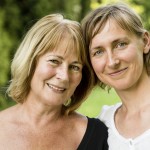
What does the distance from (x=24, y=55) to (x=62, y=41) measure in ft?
1.09

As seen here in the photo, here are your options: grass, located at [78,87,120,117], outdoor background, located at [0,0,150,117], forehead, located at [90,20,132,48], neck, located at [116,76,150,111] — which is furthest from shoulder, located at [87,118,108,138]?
outdoor background, located at [0,0,150,117]

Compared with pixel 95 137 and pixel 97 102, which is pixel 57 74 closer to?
pixel 95 137

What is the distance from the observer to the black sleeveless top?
3037 millimetres

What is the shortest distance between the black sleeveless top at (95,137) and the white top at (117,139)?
0.16ft

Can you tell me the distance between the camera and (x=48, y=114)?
3.20m

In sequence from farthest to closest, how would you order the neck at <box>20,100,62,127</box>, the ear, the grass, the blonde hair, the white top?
the grass
the neck at <box>20,100,62,127</box>
the ear
the blonde hair
the white top

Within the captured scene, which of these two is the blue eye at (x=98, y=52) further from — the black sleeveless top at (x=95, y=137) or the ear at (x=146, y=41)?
the black sleeveless top at (x=95, y=137)

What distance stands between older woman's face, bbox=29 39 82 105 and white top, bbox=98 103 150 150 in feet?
1.26

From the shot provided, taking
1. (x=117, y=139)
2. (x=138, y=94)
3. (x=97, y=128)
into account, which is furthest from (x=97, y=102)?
(x=117, y=139)

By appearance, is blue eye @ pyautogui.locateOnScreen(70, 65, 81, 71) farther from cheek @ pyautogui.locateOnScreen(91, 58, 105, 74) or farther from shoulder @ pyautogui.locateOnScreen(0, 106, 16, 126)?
shoulder @ pyautogui.locateOnScreen(0, 106, 16, 126)

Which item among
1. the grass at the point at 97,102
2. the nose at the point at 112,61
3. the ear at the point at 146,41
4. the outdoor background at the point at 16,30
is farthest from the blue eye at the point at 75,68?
the outdoor background at the point at 16,30

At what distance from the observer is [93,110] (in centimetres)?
740

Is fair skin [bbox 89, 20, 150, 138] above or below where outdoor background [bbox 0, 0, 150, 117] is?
above

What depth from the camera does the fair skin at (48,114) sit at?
2.92 metres
